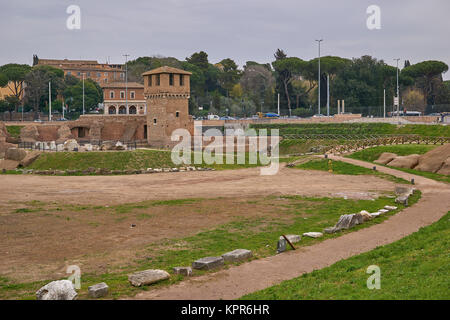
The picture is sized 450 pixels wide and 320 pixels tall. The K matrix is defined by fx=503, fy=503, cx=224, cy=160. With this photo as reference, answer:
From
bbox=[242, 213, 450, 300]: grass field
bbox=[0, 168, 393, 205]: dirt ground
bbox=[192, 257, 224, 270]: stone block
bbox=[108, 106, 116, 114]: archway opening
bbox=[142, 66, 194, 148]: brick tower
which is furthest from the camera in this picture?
bbox=[108, 106, 116, 114]: archway opening

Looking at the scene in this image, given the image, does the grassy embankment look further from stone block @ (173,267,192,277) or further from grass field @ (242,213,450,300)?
stone block @ (173,267,192,277)

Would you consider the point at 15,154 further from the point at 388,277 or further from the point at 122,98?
the point at 388,277

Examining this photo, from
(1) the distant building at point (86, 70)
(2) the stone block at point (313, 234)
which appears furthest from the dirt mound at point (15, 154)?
(1) the distant building at point (86, 70)

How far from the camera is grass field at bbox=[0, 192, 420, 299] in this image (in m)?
15.4

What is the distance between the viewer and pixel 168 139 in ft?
227

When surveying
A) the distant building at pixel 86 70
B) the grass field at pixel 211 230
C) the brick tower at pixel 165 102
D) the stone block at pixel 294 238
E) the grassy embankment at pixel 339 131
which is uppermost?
the distant building at pixel 86 70

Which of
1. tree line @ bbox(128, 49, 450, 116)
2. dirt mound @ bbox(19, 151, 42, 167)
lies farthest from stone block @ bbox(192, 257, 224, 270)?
tree line @ bbox(128, 49, 450, 116)

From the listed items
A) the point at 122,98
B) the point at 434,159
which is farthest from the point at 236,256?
the point at 122,98

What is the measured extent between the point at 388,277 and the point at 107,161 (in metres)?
40.8

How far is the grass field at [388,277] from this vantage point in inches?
470

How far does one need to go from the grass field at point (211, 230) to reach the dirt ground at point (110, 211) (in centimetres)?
29

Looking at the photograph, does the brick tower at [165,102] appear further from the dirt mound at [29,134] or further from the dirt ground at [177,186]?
the dirt ground at [177,186]

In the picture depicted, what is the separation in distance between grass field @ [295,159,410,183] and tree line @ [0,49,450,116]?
44.4m

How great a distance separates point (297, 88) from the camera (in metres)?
113
